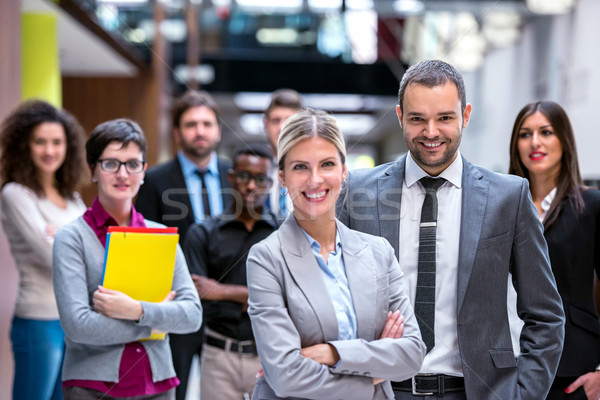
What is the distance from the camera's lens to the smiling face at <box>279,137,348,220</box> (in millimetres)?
1729

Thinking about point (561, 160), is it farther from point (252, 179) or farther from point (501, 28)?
point (501, 28)

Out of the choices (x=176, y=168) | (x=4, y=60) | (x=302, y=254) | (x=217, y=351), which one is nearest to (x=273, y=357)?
(x=302, y=254)

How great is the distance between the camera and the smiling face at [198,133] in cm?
355

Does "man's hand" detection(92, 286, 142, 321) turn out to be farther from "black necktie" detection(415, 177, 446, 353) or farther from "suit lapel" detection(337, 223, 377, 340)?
"black necktie" detection(415, 177, 446, 353)

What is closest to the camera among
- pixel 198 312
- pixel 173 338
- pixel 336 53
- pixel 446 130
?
pixel 446 130

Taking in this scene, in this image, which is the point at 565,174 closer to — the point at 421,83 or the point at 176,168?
the point at 421,83

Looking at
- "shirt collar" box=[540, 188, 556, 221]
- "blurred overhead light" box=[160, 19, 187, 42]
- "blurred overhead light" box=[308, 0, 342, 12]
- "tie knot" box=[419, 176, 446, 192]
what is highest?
"blurred overhead light" box=[160, 19, 187, 42]

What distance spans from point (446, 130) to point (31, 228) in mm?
1990

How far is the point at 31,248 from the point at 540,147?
225 cm

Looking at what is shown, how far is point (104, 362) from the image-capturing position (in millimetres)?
2186

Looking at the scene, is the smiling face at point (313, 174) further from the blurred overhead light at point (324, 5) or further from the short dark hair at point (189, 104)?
the blurred overhead light at point (324, 5)

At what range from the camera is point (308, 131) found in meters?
1.73

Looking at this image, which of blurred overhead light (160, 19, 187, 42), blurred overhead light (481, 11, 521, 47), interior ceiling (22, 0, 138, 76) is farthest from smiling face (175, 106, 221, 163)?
blurred overhead light (160, 19, 187, 42)

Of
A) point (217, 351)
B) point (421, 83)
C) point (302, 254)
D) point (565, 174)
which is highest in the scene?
point (421, 83)
